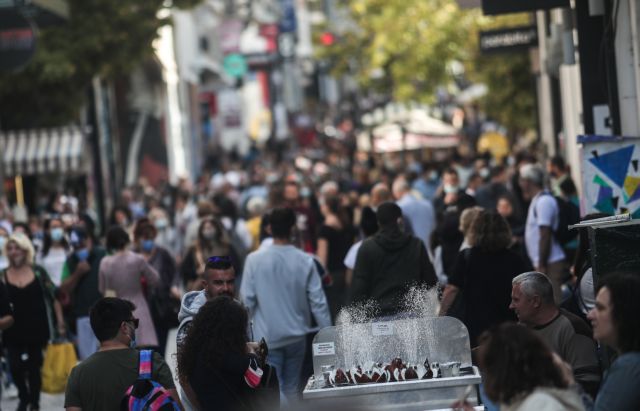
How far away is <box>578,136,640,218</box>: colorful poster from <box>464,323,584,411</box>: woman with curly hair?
17.0ft

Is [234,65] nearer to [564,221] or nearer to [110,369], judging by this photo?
[564,221]

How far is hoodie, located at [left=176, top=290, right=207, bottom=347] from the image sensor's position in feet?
24.8

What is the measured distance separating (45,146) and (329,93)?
10999cm

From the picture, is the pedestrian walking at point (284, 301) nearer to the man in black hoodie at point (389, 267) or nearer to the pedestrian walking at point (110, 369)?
the man in black hoodie at point (389, 267)

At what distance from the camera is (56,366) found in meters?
12.9

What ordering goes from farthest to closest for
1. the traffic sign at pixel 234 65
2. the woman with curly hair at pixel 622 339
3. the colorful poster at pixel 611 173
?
the traffic sign at pixel 234 65
the colorful poster at pixel 611 173
the woman with curly hair at pixel 622 339

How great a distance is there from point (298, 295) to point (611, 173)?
2441mm

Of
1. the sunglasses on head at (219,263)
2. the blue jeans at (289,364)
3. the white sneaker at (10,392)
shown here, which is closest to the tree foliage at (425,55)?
the white sneaker at (10,392)

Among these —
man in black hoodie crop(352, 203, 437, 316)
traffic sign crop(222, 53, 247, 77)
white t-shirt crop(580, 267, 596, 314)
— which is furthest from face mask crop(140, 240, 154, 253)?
traffic sign crop(222, 53, 247, 77)

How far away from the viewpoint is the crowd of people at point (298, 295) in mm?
5516

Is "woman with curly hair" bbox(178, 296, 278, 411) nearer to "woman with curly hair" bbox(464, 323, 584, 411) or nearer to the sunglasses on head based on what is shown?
the sunglasses on head

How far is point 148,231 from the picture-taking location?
→ 13.6 metres

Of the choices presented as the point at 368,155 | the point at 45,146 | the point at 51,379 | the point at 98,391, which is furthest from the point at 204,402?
the point at 368,155

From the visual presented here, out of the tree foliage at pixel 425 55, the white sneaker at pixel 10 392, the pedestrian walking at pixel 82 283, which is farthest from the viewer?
the tree foliage at pixel 425 55
